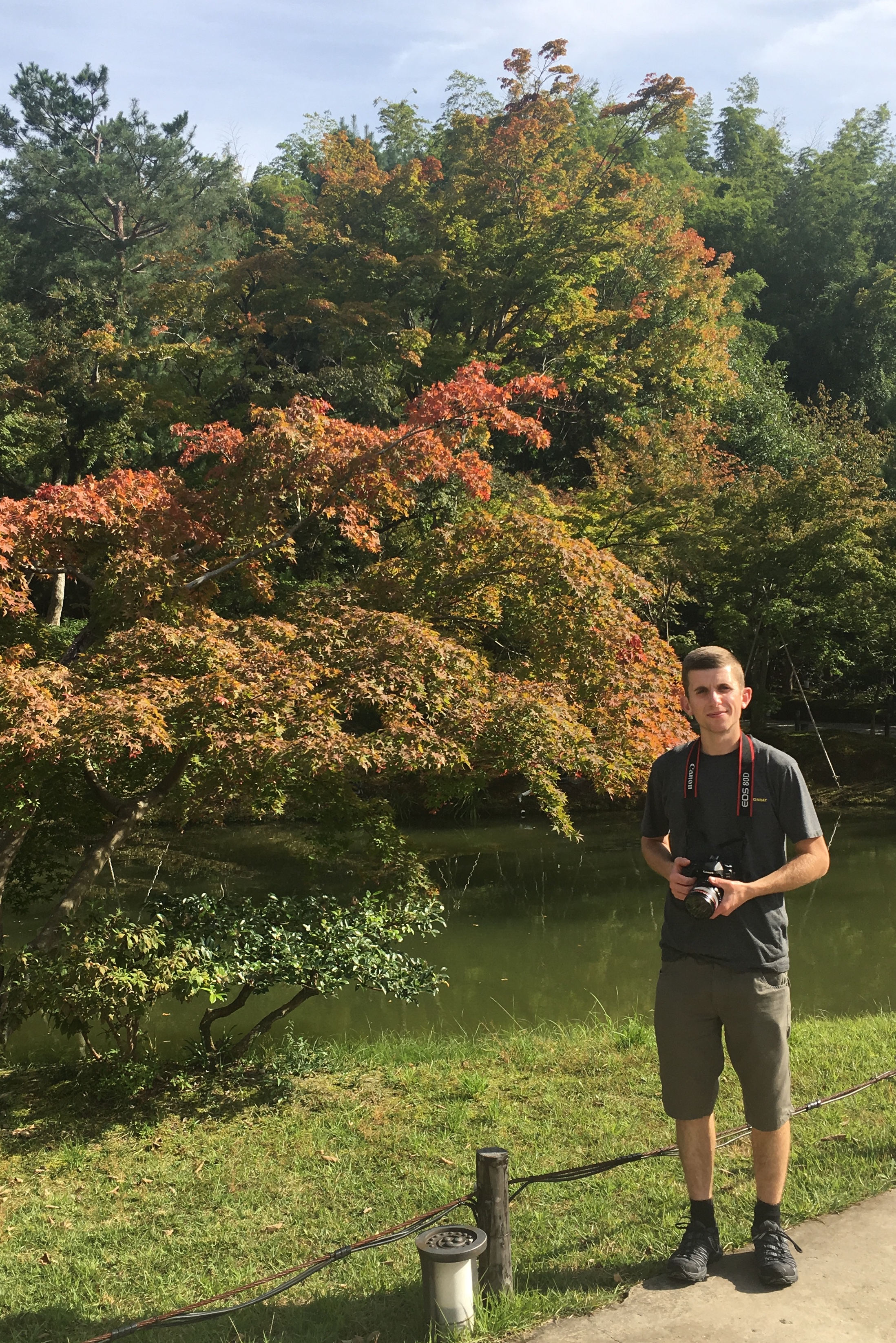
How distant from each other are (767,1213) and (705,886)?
0.94m

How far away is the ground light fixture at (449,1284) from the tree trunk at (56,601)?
20.8 ft

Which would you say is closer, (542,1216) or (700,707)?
(700,707)

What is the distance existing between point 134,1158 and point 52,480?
15004 mm

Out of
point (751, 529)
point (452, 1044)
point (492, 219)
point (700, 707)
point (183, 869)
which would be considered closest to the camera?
point (700, 707)

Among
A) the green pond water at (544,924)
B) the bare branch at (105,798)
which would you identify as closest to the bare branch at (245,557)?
the bare branch at (105,798)

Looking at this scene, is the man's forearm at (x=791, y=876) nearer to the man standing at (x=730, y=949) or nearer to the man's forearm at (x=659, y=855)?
the man standing at (x=730, y=949)

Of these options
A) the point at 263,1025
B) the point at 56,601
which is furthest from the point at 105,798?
the point at 56,601

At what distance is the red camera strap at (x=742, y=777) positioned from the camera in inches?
110

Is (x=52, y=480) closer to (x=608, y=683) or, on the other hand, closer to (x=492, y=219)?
(x=492, y=219)

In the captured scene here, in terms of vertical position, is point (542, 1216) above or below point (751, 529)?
below

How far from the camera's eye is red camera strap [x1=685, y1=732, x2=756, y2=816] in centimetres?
279

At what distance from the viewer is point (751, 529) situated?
649 inches

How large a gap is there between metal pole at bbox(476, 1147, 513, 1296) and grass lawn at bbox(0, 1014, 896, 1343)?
85 mm

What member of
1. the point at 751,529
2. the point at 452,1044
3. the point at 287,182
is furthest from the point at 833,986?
the point at 287,182
